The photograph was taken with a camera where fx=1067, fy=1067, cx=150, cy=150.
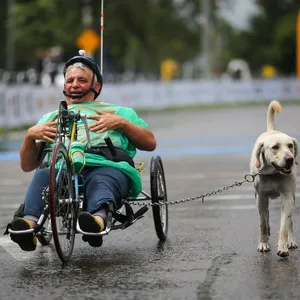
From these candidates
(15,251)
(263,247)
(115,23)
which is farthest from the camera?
(115,23)

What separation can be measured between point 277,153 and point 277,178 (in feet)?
1.17

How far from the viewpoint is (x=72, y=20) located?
2378 inches

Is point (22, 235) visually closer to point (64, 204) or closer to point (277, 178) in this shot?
point (64, 204)

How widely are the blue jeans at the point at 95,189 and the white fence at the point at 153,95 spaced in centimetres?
1750

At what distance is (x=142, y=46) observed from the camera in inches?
2982

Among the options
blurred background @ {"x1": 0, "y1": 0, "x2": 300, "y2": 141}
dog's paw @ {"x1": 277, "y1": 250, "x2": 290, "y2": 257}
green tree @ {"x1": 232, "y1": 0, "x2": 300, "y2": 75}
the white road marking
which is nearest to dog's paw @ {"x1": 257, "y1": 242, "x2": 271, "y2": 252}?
dog's paw @ {"x1": 277, "y1": 250, "x2": 290, "y2": 257}

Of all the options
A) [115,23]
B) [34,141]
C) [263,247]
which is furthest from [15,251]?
[115,23]

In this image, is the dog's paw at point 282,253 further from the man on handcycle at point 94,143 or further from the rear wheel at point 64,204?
the rear wheel at point 64,204

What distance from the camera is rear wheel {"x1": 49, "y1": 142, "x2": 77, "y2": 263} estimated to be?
7277 millimetres

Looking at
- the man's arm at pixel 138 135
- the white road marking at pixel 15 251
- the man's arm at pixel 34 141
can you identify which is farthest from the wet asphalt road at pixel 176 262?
the man's arm at pixel 138 135

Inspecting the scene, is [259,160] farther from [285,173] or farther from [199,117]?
[199,117]

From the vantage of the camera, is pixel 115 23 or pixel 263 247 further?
pixel 115 23

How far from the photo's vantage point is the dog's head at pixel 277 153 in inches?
293

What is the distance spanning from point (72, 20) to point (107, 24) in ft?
14.0
